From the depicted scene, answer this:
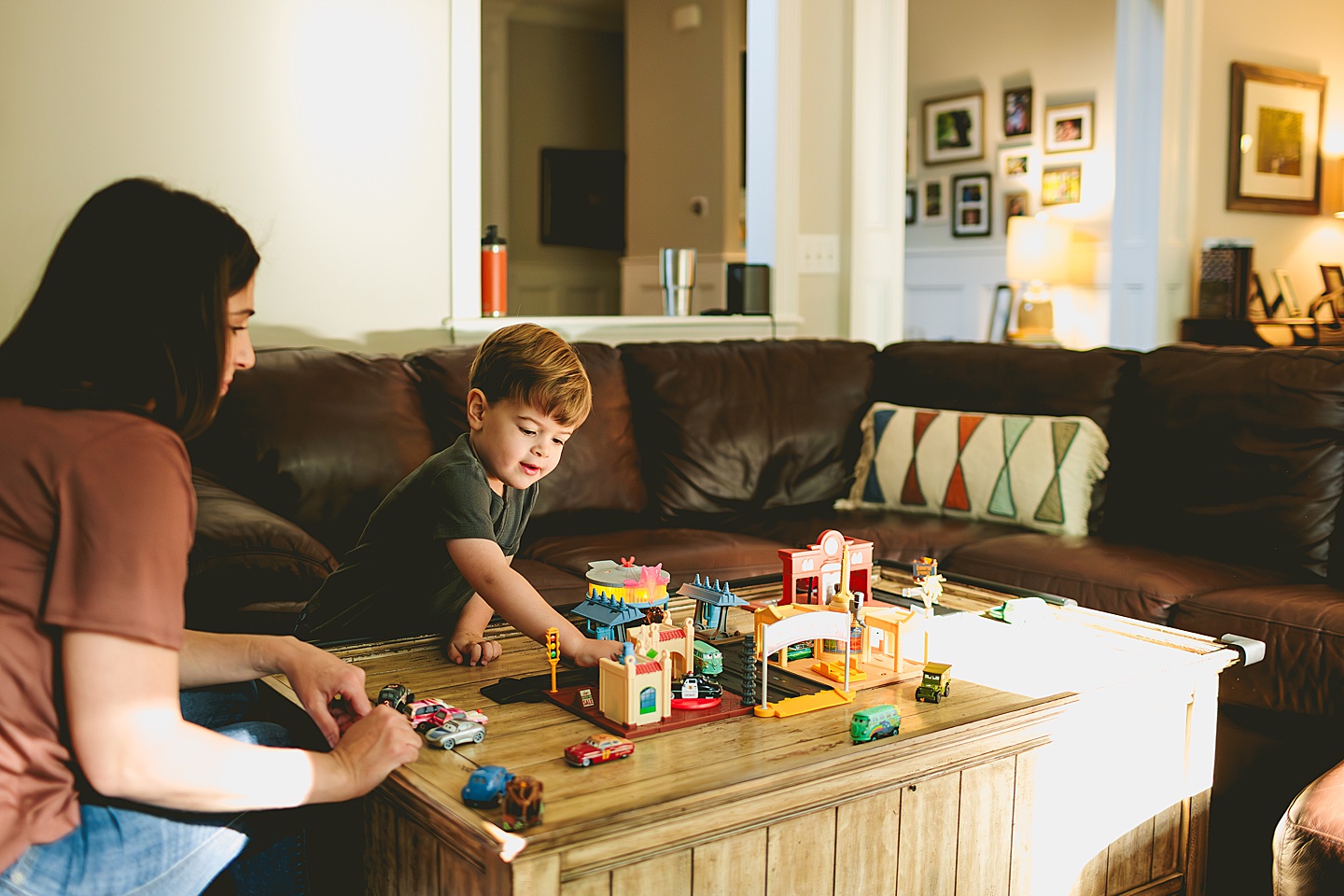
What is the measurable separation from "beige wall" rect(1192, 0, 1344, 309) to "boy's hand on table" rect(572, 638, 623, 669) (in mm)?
5079

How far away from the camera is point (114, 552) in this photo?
1.04 m

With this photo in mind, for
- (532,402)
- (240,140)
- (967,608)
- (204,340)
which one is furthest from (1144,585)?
(240,140)

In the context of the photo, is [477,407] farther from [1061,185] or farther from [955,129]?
[955,129]

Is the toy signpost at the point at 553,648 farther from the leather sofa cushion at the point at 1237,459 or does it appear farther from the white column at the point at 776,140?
the white column at the point at 776,140

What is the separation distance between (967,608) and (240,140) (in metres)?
2.33

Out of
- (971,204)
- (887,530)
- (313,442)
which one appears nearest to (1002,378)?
(887,530)

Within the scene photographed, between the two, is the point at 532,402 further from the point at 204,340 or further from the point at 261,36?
the point at 261,36

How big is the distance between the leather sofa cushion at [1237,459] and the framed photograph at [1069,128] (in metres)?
3.62

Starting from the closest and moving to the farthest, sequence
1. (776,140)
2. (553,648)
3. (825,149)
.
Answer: (553,648), (776,140), (825,149)

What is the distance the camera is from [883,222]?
14.9 ft

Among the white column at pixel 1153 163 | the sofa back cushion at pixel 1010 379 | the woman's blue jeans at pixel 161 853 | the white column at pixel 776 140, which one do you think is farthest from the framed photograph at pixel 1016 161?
the woman's blue jeans at pixel 161 853

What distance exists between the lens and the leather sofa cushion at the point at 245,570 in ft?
6.87

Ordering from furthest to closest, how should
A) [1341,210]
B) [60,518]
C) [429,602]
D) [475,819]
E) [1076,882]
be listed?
[1341,210] → [429,602] → [1076,882] → [475,819] → [60,518]

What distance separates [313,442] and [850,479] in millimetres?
1597
